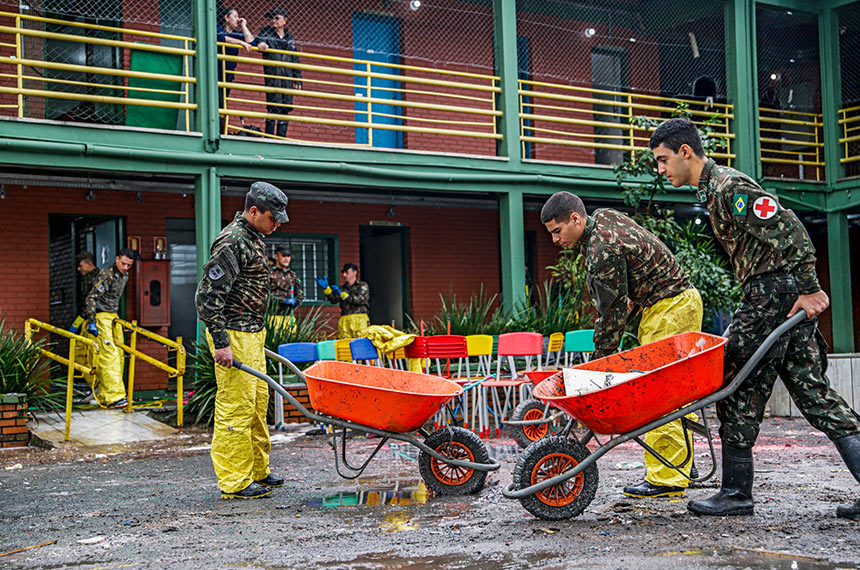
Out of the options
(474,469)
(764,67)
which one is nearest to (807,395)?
(474,469)

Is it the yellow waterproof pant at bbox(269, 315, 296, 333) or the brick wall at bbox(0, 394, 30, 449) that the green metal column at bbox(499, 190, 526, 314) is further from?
the brick wall at bbox(0, 394, 30, 449)

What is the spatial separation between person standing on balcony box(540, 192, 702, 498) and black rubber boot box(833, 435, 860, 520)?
89 centimetres

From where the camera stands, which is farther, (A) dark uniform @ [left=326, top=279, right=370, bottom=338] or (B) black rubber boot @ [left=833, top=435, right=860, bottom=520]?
(A) dark uniform @ [left=326, top=279, right=370, bottom=338]

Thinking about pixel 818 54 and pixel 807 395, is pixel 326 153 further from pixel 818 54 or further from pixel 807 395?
pixel 818 54

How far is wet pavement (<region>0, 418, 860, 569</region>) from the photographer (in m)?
4.07

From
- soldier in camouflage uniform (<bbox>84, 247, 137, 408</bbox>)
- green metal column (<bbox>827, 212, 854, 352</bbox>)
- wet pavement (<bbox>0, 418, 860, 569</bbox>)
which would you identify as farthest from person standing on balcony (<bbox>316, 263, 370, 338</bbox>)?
green metal column (<bbox>827, 212, 854, 352</bbox>)

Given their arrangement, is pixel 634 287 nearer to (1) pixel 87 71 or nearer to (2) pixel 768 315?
(2) pixel 768 315

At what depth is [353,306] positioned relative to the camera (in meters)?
13.5

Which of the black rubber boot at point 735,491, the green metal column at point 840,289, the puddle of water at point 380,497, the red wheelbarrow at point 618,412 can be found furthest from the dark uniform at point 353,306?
the black rubber boot at point 735,491

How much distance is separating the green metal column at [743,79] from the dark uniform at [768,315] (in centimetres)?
1116

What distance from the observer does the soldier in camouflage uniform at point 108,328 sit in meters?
11.5

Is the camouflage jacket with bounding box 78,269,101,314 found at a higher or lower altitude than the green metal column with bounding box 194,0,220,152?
lower

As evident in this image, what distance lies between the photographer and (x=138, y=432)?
32.1 feet

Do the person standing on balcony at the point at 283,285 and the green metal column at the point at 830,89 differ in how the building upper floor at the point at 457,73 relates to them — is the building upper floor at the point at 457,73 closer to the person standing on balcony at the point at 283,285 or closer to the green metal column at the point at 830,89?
the green metal column at the point at 830,89
